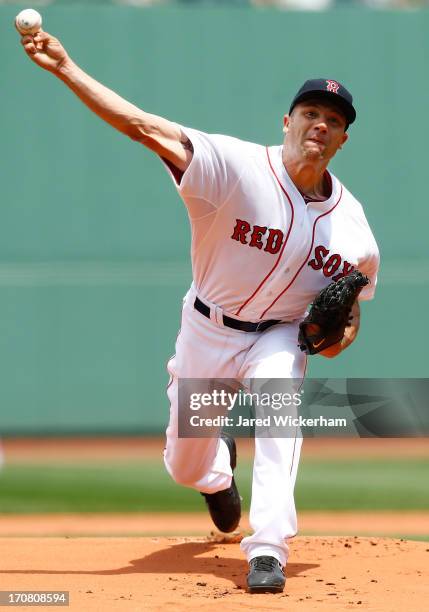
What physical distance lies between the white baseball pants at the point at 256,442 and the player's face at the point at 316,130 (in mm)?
703

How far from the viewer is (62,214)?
10.8 m

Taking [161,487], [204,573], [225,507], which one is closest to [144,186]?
[161,487]

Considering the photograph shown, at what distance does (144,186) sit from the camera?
10820mm

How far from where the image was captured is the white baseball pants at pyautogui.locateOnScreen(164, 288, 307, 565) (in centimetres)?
372

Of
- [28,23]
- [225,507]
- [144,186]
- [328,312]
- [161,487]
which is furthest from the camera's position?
[144,186]

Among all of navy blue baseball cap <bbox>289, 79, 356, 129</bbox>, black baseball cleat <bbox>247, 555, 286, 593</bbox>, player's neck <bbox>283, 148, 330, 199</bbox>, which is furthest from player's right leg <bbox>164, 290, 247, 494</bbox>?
navy blue baseball cap <bbox>289, 79, 356, 129</bbox>

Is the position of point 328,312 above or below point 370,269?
below

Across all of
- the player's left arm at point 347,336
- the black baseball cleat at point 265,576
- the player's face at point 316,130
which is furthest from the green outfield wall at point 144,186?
the black baseball cleat at point 265,576

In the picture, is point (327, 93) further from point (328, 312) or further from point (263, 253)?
point (328, 312)

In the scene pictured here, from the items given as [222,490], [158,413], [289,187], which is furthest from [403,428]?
[289,187]

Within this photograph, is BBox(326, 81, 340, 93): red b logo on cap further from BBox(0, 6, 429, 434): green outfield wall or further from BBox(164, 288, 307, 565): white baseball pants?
BBox(0, 6, 429, 434): green outfield wall

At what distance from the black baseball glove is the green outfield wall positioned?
20.1 ft

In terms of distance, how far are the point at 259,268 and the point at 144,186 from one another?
22.8 ft

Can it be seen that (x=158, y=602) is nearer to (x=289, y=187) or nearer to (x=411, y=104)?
(x=289, y=187)
